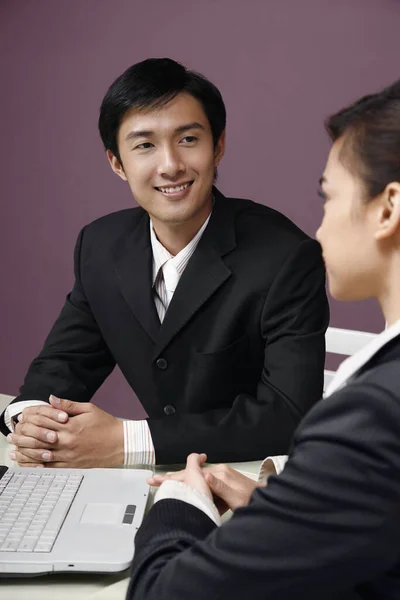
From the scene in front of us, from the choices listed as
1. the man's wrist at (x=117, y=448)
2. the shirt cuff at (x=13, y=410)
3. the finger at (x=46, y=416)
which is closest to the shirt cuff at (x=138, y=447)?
the man's wrist at (x=117, y=448)

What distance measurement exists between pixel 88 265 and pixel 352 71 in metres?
1.38

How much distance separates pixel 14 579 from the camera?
1061 millimetres

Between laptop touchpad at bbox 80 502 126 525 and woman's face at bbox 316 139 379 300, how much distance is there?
0.51m

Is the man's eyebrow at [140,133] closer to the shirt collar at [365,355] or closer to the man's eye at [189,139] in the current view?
the man's eye at [189,139]

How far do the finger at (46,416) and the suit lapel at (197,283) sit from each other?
1.24 feet

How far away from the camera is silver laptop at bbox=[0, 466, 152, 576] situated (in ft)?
3.43

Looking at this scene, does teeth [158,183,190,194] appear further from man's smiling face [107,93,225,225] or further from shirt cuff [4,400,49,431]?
shirt cuff [4,400,49,431]

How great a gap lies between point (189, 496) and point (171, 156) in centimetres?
92

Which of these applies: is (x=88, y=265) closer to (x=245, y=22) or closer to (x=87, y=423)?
(x=87, y=423)

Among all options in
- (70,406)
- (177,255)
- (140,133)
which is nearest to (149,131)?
(140,133)

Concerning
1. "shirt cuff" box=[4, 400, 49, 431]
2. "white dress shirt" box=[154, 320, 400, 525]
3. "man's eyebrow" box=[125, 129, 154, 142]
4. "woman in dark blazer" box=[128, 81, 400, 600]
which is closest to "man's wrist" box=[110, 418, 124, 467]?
"shirt cuff" box=[4, 400, 49, 431]

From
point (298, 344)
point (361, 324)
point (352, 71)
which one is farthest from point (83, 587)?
point (352, 71)

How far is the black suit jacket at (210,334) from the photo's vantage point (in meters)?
1.52

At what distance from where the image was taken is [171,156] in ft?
5.73
